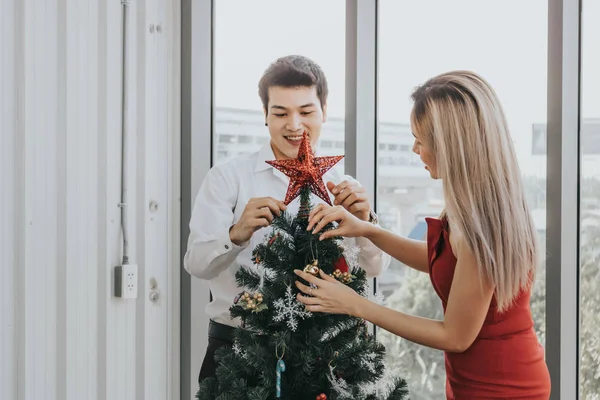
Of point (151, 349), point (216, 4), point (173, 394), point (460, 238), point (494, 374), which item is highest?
point (216, 4)

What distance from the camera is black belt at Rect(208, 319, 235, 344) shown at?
6.48 ft

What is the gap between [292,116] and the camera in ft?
6.56

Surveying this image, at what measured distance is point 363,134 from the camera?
2.54 m

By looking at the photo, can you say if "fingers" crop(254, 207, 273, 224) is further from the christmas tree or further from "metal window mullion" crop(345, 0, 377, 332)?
"metal window mullion" crop(345, 0, 377, 332)

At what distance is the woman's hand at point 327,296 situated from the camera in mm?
1501

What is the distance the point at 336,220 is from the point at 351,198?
0.17 metres

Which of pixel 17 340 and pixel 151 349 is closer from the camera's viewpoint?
pixel 17 340

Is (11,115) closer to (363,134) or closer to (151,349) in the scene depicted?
(151,349)

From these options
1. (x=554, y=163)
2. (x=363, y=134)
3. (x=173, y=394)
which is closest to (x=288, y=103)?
(x=363, y=134)

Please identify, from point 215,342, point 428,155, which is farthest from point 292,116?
point 215,342

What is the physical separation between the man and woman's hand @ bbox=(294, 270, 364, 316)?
1.22 feet

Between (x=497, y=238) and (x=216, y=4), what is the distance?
66.4 inches

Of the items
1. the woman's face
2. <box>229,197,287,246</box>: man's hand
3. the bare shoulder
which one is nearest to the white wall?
<box>229,197,287,246</box>: man's hand

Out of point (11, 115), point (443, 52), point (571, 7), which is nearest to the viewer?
point (11, 115)
